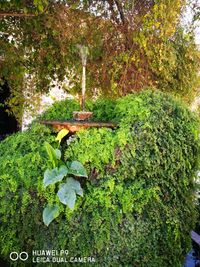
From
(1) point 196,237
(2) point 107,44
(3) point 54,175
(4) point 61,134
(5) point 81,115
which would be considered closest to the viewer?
(3) point 54,175

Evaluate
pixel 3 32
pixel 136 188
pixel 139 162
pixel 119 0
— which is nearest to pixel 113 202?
pixel 136 188

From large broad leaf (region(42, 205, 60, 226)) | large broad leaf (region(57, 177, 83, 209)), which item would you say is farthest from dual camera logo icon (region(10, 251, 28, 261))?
large broad leaf (region(57, 177, 83, 209))

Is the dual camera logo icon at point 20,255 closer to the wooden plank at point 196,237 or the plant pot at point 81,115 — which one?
the plant pot at point 81,115

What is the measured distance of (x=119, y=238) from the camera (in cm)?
212

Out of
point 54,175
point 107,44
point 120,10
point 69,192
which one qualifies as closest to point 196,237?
point 69,192

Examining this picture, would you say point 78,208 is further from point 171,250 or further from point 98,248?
point 171,250

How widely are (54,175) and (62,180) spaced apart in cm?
10

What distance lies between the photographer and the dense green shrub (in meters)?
2.13

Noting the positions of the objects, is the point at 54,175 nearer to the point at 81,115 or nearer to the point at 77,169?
the point at 77,169

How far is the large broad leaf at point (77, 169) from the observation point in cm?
211

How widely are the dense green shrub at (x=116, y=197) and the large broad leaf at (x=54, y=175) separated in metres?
0.13

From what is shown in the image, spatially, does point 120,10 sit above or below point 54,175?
above

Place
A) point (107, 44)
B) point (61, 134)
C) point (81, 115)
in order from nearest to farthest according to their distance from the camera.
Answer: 1. point (61, 134)
2. point (81, 115)
3. point (107, 44)

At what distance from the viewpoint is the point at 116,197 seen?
2.16 metres
